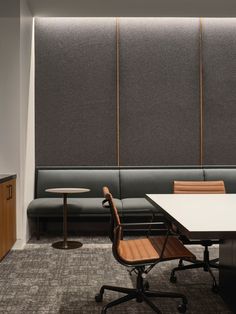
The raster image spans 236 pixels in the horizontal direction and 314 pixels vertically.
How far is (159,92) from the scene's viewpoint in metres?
5.85

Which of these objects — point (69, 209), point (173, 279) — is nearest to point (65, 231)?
point (69, 209)

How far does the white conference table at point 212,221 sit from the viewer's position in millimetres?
1941

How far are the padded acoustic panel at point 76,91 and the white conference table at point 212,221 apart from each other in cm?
245

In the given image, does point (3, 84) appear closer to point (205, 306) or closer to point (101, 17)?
point (101, 17)

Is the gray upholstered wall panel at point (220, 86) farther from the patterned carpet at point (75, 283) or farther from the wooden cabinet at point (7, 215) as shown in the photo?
the wooden cabinet at point (7, 215)

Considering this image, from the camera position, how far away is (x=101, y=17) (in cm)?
575

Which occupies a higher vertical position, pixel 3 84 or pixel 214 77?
pixel 214 77

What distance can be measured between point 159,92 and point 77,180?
180 centimetres

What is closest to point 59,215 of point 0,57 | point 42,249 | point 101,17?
point 42,249

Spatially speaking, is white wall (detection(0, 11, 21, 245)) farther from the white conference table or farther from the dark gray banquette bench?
the white conference table

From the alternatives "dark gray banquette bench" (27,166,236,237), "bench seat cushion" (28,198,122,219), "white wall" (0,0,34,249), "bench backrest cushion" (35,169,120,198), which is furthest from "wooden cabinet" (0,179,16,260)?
"bench backrest cushion" (35,169,120,198)

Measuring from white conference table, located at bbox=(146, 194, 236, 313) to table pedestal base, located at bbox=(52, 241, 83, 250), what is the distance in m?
1.57

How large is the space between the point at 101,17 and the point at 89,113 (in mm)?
1428

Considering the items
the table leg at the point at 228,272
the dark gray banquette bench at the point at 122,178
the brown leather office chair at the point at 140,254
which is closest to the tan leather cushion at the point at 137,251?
the brown leather office chair at the point at 140,254
